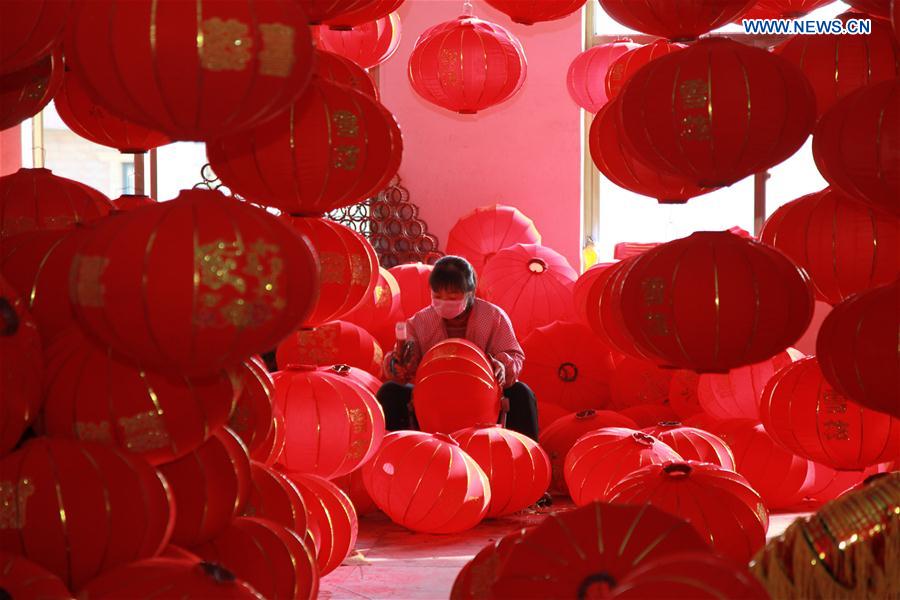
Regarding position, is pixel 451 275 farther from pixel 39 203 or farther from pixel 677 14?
pixel 39 203

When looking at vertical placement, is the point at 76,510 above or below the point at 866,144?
below

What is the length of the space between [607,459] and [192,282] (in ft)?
8.28

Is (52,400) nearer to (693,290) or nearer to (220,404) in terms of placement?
(220,404)

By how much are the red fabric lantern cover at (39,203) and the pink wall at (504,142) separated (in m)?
5.13

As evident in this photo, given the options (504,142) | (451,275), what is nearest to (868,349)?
(451,275)

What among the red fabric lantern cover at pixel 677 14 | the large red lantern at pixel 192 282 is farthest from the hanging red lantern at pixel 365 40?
the large red lantern at pixel 192 282

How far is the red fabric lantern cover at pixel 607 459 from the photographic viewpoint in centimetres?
419

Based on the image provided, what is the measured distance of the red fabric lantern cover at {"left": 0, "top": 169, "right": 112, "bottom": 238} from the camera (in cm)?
285

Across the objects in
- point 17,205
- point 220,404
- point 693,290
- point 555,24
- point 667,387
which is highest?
point 555,24

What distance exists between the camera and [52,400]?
7.66 ft

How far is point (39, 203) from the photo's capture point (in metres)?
2.87

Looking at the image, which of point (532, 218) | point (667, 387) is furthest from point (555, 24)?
point (667, 387)

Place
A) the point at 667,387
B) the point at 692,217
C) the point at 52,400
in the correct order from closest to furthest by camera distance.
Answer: the point at 52,400, the point at 667,387, the point at 692,217

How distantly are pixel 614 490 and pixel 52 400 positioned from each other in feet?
5.67
